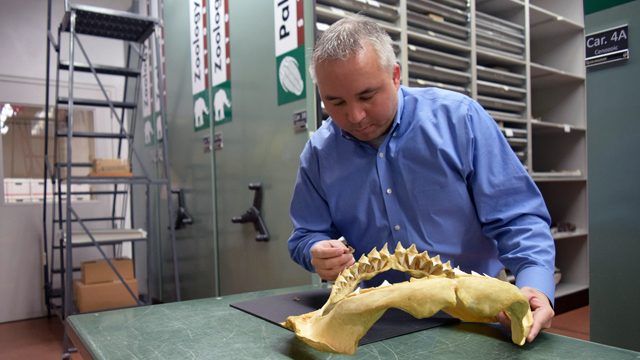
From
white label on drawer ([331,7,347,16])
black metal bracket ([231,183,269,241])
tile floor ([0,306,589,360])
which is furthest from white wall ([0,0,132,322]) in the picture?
white label on drawer ([331,7,347,16])

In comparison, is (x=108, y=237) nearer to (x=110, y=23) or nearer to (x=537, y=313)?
(x=110, y=23)

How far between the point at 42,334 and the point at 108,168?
1672 millimetres

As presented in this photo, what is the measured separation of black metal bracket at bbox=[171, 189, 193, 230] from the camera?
12.0 feet

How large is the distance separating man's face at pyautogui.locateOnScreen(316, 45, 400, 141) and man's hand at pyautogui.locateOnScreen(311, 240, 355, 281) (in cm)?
33

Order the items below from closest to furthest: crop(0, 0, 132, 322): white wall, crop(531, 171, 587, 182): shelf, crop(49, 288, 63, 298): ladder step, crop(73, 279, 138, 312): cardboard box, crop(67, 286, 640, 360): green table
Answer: crop(67, 286, 640, 360): green table < crop(73, 279, 138, 312): cardboard box < crop(531, 171, 587, 182): shelf < crop(49, 288, 63, 298): ladder step < crop(0, 0, 132, 322): white wall

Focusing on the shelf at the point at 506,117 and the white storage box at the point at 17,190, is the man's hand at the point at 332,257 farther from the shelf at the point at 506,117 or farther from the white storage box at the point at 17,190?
the white storage box at the point at 17,190

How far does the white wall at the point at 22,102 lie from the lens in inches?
176

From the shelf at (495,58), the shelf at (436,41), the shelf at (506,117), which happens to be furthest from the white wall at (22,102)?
Result: the shelf at (506,117)

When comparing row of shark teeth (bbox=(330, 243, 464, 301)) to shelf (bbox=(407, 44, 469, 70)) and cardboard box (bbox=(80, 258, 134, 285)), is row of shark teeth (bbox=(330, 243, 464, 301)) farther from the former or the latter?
cardboard box (bbox=(80, 258, 134, 285))

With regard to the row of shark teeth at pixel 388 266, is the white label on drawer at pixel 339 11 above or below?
above

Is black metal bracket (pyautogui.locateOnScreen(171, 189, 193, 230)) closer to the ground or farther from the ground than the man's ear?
closer to the ground

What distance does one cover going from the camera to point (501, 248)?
4.01ft

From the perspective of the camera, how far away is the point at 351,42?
1.17m

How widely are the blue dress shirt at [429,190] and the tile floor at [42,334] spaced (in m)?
2.68
